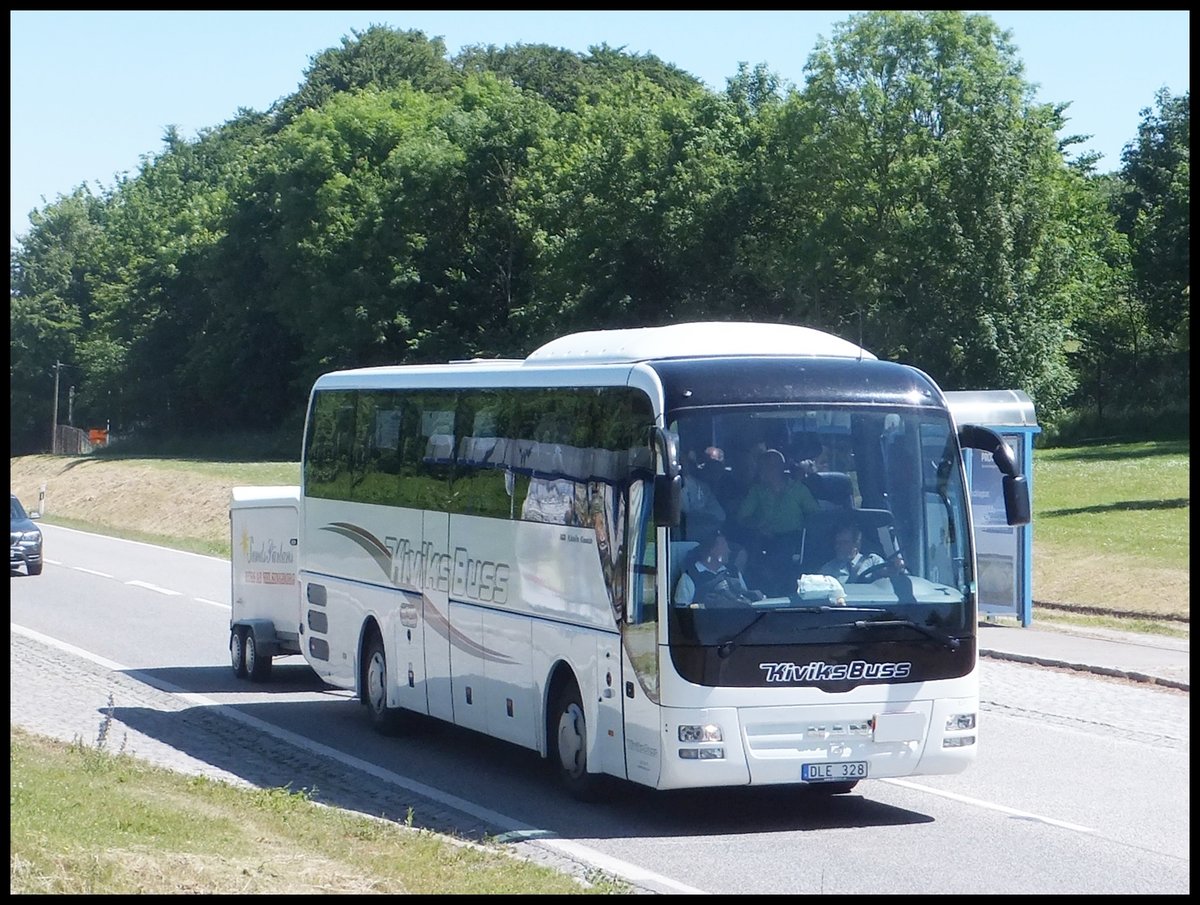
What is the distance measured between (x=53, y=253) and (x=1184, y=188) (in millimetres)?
81587

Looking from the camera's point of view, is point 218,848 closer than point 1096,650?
Yes

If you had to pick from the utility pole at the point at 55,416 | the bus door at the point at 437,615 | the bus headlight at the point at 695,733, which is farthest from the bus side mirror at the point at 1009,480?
the utility pole at the point at 55,416

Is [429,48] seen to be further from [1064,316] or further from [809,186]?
[1064,316]

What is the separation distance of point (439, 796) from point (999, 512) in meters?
13.4

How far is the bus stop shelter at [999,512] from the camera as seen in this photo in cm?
2267

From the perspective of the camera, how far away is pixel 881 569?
35.8 feet

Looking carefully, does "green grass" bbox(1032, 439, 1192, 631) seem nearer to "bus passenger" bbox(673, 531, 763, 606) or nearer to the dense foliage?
the dense foliage

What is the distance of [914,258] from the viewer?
5894cm

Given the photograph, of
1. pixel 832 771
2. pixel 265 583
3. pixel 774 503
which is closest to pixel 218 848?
pixel 832 771

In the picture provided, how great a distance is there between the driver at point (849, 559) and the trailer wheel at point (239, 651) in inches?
395

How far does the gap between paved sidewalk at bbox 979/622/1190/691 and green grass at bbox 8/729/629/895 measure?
35.2ft

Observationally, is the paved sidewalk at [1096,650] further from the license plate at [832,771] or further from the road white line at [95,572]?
the road white line at [95,572]

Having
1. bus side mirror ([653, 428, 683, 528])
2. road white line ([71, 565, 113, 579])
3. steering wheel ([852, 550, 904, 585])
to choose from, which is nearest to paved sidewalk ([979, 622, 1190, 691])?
steering wheel ([852, 550, 904, 585])

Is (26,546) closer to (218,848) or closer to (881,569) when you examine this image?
(881,569)
